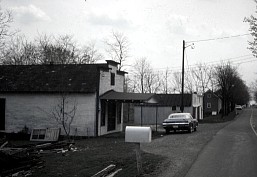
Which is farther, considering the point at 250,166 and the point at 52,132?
the point at 52,132

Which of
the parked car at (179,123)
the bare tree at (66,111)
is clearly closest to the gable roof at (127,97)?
the bare tree at (66,111)

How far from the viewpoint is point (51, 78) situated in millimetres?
24969

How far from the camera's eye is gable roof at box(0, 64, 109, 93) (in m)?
23.7

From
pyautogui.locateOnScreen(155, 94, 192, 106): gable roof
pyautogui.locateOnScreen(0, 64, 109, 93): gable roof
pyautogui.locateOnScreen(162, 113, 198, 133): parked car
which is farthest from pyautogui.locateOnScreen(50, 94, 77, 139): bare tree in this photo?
pyautogui.locateOnScreen(155, 94, 192, 106): gable roof

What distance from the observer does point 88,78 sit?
78.5 feet

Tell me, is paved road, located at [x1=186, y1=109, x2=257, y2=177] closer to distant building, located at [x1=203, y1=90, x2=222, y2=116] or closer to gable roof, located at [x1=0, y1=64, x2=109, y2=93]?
gable roof, located at [x1=0, y1=64, x2=109, y2=93]

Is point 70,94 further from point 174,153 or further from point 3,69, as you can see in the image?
point 174,153

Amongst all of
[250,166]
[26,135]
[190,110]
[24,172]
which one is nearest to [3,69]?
[26,135]

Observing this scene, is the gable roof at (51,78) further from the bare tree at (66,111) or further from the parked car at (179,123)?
the parked car at (179,123)

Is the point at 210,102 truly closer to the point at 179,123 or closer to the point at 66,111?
the point at 179,123

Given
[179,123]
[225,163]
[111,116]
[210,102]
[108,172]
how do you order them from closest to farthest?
[108,172]
[225,163]
[179,123]
[111,116]
[210,102]

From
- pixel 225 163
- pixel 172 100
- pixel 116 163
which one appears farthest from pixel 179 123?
pixel 172 100

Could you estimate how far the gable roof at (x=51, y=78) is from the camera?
2367cm

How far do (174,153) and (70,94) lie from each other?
1129cm
